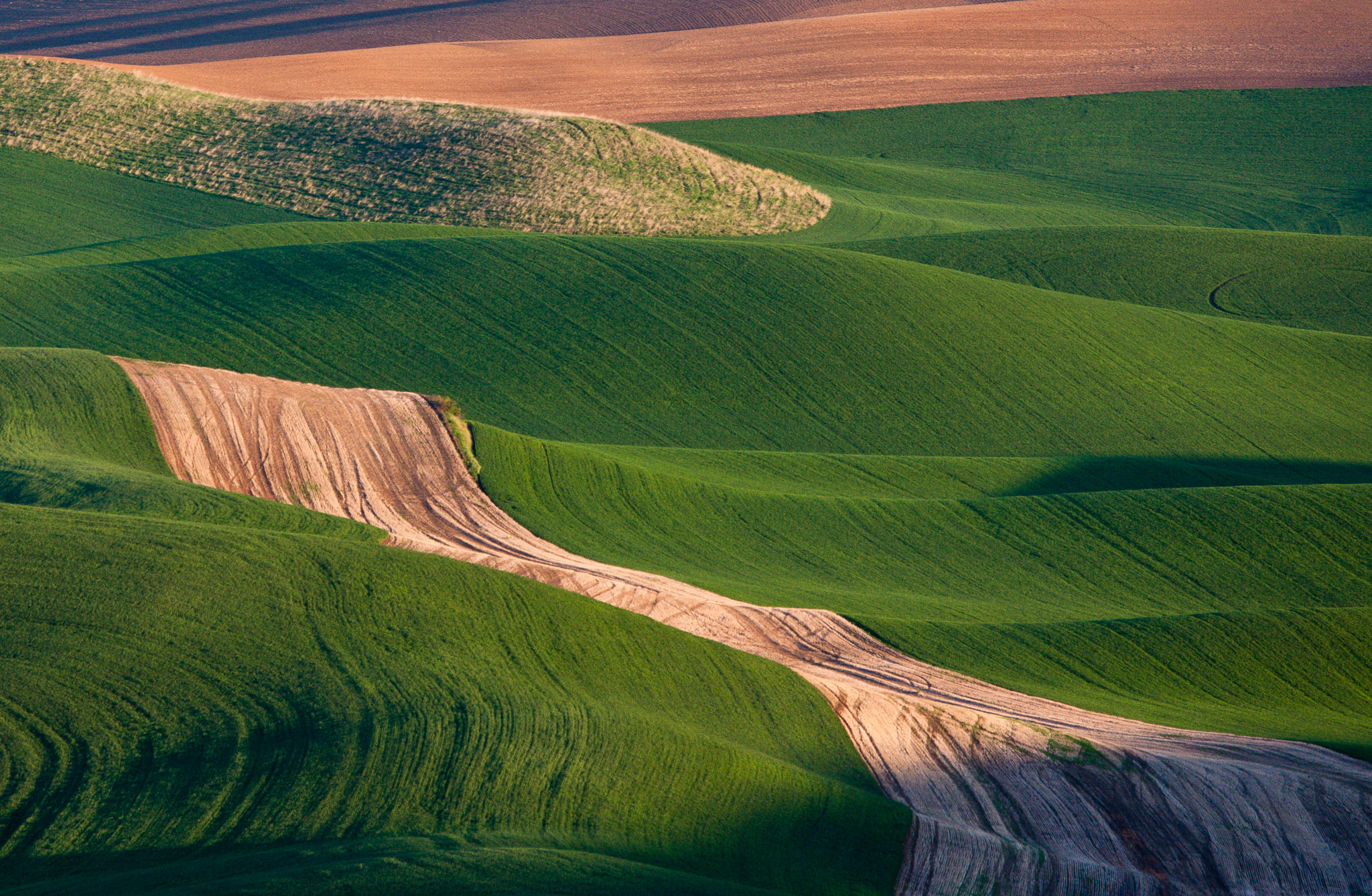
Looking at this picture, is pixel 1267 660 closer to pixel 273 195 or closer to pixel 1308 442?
pixel 1308 442

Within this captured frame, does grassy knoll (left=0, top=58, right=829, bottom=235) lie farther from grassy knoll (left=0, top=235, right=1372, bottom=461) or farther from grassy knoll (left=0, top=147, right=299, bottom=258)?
grassy knoll (left=0, top=235, right=1372, bottom=461)

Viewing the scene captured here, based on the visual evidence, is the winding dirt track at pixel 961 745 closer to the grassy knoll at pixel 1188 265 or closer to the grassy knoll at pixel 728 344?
the grassy knoll at pixel 728 344

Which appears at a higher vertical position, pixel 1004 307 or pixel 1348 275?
pixel 1348 275

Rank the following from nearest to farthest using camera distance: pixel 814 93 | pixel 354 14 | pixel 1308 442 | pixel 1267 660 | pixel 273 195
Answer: pixel 1267 660
pixel 1308 442
pixel 273 195
pixel 814 93
pixel 354 14

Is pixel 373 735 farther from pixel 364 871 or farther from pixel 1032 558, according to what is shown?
pixel 1032 558

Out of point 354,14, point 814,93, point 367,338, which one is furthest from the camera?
point 354,14

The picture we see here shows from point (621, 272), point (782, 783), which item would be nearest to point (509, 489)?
point (782, 783)

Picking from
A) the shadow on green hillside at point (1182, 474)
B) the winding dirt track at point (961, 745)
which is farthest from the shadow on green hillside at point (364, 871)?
the shadow on green hillside at point (1182, 474)
